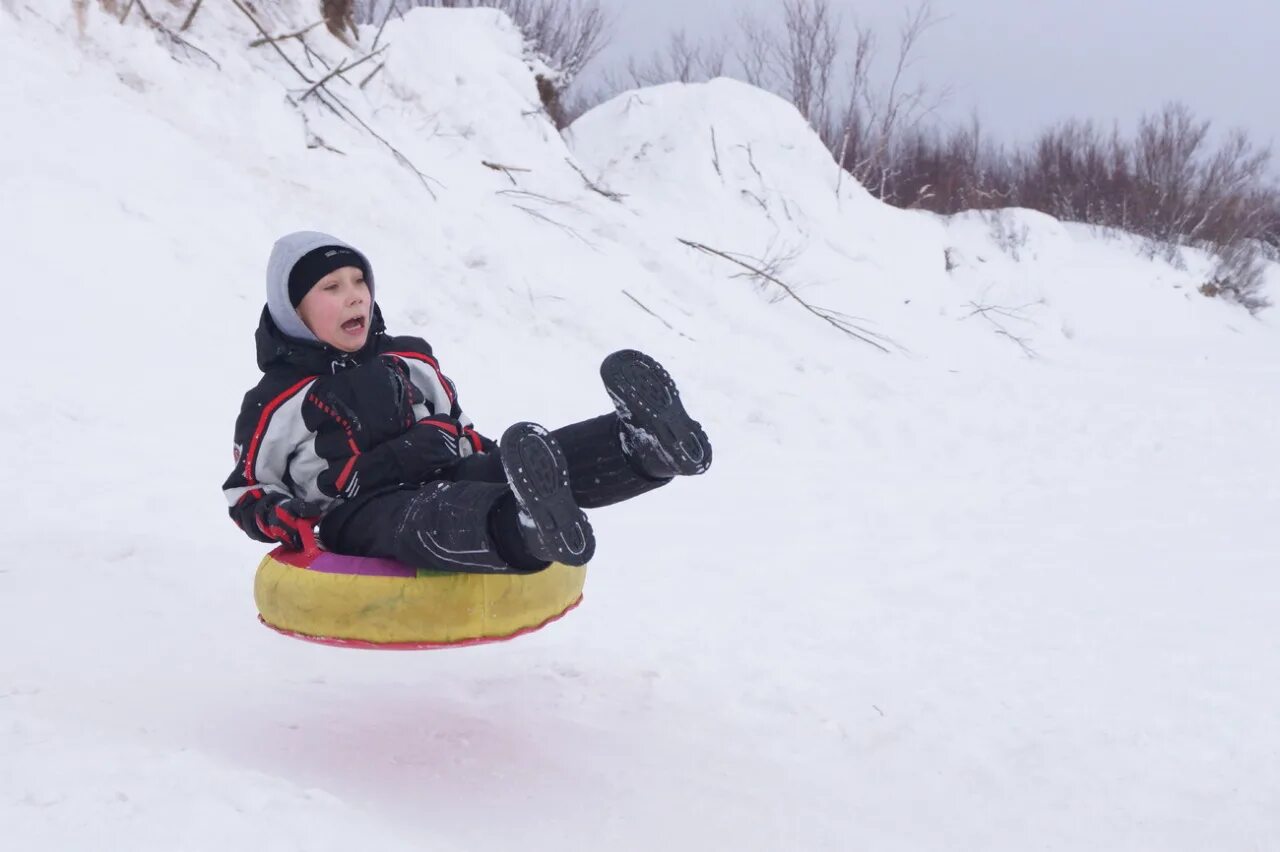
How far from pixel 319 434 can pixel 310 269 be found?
405 millimetres

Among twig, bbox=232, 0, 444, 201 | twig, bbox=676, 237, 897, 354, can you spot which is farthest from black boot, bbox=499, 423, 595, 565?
twig, bbox=676, 237, 897, 354

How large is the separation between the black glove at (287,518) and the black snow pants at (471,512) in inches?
4.0

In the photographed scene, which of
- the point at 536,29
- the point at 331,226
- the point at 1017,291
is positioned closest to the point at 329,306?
the point at 331,226

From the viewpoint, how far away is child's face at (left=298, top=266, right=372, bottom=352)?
102 inches

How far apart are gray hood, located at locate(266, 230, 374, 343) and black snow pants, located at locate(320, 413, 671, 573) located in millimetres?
454

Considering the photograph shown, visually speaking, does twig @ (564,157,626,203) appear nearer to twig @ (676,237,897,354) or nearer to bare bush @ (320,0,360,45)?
twig @ (676,237,897,354)

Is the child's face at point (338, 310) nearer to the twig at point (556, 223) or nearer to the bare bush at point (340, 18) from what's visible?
the twig at point (556, 223)

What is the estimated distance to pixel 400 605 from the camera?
2.28 m

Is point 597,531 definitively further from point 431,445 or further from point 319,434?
point 319,434

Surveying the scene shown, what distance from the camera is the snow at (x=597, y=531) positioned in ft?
7.80

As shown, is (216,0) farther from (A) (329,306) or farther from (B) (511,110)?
(A) (329,306)

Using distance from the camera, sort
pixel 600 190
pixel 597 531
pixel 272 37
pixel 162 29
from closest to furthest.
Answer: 1. pixel 597 531
2. pixel 162 29
3. pixel 272 37
4. pixel 600 190

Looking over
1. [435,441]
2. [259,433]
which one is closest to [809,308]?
[435,441]

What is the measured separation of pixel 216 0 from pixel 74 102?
1.85 m
